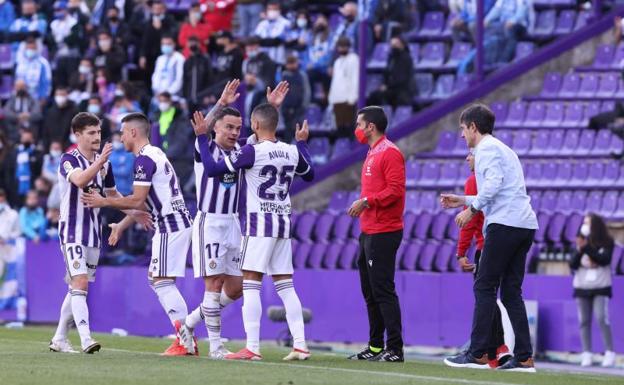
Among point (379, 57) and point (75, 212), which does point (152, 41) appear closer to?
point (379, 57)

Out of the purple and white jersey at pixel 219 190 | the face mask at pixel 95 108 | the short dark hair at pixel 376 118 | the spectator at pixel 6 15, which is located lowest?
the purple and white jersey at pixel 219 190

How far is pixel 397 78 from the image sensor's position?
25062 mm

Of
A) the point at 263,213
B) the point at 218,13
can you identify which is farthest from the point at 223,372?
the point at 218,13

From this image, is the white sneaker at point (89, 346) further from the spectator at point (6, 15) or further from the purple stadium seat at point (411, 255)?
the spectator at point (6, 15)

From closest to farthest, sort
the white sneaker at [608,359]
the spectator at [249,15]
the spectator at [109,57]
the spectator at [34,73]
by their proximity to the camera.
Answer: the white sneaker at [608,359] < the spectator at [109,57] < the spectator at [249,15] < the spectator at [34,73]

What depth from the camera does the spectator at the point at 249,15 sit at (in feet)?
92.5

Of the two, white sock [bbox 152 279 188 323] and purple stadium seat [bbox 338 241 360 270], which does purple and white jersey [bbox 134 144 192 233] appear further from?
purple stadium seat [bbox 338 241 360 270]

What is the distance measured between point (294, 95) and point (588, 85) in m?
4.38

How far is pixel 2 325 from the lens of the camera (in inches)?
943

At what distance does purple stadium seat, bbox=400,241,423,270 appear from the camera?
2200 centimetres

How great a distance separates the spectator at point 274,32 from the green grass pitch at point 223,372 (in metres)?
12.2

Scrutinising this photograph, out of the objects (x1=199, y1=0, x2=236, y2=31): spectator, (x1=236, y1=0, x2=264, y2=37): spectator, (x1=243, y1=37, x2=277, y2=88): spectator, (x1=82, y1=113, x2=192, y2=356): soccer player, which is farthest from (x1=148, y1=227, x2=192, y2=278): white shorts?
(x1=236, y1=0, x2=264, y2=37): spectator

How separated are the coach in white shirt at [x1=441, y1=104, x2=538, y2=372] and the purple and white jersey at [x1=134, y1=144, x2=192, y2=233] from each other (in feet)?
8.03

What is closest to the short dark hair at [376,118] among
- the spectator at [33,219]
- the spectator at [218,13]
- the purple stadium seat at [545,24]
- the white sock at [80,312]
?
the white sock at [80,312]
